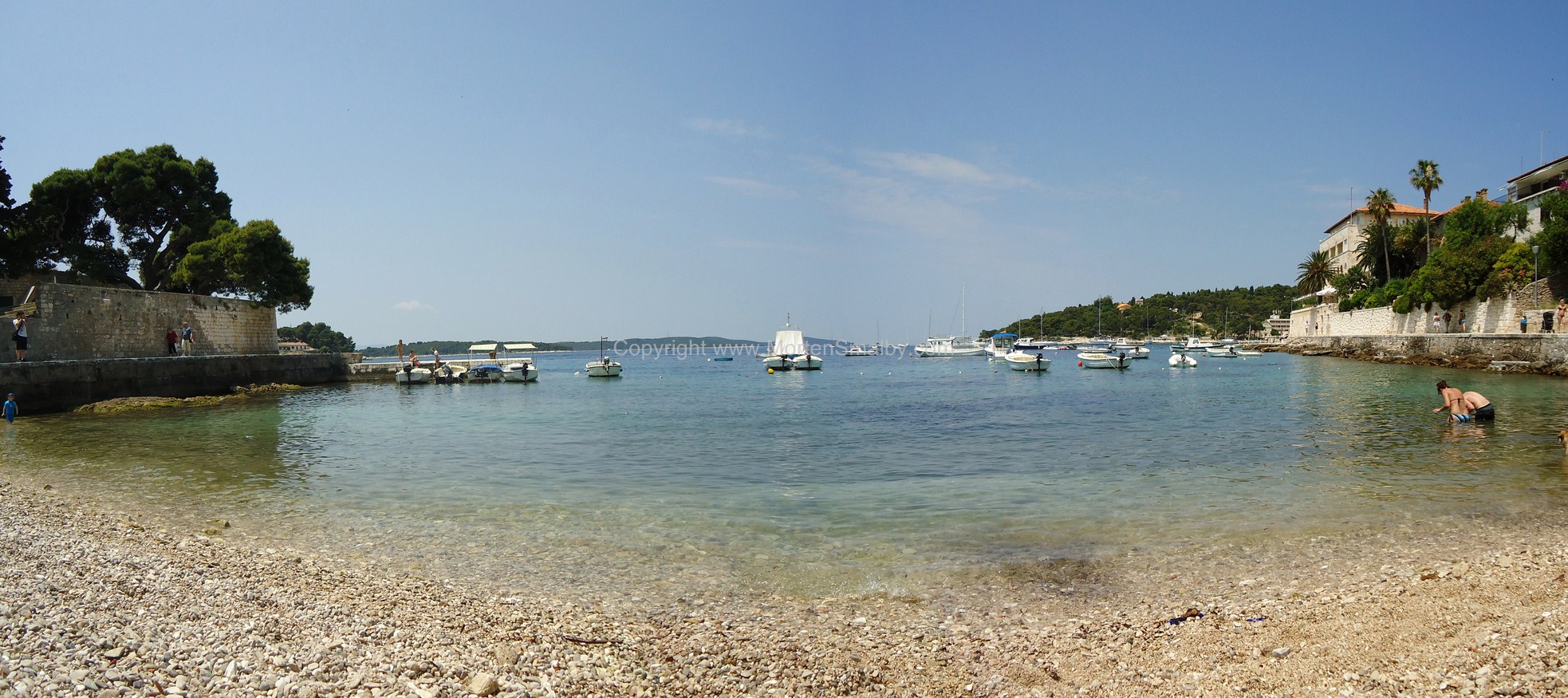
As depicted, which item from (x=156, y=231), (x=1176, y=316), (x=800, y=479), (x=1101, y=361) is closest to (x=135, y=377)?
(x=156, y=231)

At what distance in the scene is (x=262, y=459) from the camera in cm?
1519

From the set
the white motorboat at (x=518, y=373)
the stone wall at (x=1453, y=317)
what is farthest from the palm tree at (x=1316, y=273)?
the white motorboat at (x=518, y=373)

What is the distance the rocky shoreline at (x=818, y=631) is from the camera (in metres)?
4.54

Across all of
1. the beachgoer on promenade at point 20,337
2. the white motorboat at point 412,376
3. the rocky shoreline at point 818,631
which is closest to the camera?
the rocky shoreline at point 818,631

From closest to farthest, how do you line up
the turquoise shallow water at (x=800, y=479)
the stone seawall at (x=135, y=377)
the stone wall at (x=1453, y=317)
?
the turquoise shallow water at (x=800, y=479) → the stone seawall at (x=135, y=377) → the stone wall at (x=1453, y=317)

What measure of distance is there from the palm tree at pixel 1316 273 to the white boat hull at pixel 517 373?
80.4m

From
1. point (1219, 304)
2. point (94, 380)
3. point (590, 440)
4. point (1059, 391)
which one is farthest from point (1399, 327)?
point (1219, 304)

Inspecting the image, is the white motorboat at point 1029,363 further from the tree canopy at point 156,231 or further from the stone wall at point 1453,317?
the tree canopy at point 156,231

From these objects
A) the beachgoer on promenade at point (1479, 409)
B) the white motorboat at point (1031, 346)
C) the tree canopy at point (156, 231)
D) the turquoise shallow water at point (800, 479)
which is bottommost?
the turquoise shallow water at point (800, 479)

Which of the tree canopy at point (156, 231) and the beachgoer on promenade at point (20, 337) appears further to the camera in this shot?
the tree canopy at point (156, 231)

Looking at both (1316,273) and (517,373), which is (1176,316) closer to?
(1316,273)

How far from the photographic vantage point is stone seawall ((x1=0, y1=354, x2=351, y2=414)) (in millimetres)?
22969

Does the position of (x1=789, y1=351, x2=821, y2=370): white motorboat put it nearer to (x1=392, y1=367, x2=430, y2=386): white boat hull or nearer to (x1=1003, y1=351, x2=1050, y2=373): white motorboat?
(x1=1003, y1=351, x2=1050, y2=373): white motorboat

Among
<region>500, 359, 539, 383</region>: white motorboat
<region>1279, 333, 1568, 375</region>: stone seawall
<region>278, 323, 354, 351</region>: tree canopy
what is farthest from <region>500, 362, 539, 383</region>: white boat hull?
<region>278, 323, 354, 351</region>: tree canopy
